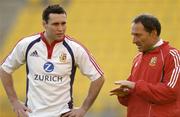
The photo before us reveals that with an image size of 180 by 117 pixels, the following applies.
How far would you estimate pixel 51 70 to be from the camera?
5.68m

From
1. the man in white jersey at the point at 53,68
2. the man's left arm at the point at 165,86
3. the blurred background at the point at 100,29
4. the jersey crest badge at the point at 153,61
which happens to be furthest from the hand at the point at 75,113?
the blurred background at the point at 100,29

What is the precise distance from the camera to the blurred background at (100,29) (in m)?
11.3

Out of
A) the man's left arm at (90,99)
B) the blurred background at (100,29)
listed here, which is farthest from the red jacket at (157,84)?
the blurred background at (100,29)

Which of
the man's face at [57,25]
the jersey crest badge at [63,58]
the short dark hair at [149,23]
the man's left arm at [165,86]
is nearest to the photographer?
the man's left arm at [165,86]

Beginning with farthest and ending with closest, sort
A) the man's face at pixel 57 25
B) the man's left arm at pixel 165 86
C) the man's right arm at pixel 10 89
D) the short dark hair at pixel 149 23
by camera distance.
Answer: the man's right arm at pixel 10 89, the man's face at pixel 57 25, the short dark hair at pixel 149 23, the man's left arm at pixel 165 86

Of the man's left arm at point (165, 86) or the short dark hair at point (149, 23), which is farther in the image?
the short dark hair at point (149, 23)

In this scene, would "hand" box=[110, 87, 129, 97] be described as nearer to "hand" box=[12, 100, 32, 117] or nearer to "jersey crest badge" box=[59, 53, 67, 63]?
"jersey crest badge" box=[59, 53, 67, 63]

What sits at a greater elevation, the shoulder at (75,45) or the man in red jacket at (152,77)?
the shoulder at (75,45)

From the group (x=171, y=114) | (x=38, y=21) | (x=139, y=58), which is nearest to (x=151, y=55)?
(x=139, y=58)

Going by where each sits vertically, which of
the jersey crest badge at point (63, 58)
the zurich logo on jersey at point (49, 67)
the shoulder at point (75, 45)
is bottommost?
the zurich logo on jersey at point (49, 67)

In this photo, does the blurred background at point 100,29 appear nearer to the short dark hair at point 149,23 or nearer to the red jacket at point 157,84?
the red jacket at point 157,84

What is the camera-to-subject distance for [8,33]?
526 inches

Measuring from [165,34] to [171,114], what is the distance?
6702 millimetres

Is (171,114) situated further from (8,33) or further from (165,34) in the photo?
(8,33)
